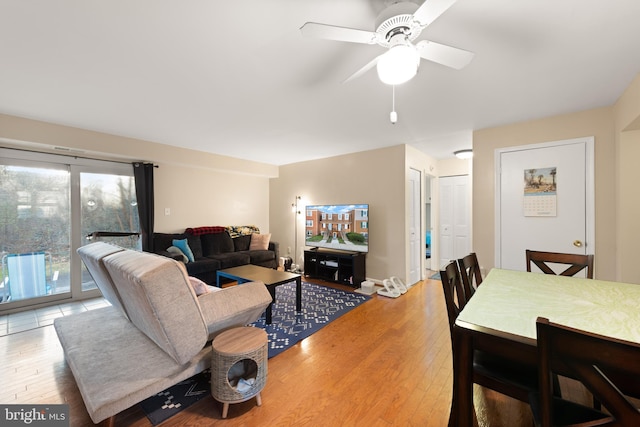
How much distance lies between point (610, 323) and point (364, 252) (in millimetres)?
3360

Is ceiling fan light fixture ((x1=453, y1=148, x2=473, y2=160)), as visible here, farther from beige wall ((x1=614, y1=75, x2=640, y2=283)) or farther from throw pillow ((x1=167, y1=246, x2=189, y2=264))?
throw pillow ((x1=167, y1=246, x2=189, y2=264))

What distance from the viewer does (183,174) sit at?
478cm

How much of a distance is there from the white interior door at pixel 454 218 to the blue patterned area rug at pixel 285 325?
256 centimetres

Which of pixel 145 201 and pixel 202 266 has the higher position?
pixel 145 201

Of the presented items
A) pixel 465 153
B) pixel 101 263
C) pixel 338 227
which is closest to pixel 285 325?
pixel 101 263

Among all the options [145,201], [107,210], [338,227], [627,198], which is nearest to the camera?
[627,198]

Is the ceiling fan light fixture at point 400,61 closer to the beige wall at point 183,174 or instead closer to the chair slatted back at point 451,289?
the chair slatted back at point 451,289

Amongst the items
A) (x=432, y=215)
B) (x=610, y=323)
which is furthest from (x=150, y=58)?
(x=432, y=215)

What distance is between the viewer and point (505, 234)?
326 centimetres

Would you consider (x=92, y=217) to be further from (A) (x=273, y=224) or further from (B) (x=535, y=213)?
(B) (x=535, y=213)

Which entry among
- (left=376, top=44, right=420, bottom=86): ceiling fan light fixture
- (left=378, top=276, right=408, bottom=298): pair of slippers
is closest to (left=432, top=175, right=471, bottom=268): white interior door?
(left=378, top=276, right=408, bottom=298): pair of slippers

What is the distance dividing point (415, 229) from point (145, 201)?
15.0ft

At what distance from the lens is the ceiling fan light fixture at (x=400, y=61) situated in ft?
4.09

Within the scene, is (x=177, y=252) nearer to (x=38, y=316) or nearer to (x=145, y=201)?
(x=145, y=201)
